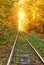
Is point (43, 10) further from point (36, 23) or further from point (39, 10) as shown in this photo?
point (36, 23)

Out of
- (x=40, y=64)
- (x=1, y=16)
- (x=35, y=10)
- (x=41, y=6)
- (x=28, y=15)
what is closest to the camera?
(x=40, y=64)

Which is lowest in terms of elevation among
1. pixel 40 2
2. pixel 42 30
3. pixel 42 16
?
pixel 42 30

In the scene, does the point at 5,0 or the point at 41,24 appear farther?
the point at 41,24

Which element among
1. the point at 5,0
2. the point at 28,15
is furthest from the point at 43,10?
the point at 5,0

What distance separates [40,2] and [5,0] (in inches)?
1220

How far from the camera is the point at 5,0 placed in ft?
64.0

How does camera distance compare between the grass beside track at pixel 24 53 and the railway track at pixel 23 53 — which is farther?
the grass beside track at pixel 24 53

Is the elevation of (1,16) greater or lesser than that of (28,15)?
greater

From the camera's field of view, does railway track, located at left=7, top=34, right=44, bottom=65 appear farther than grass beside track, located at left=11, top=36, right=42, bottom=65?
No

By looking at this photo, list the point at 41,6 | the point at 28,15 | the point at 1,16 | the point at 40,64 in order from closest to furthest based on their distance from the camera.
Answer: the point at 40,64 → the point at 1,16 → the point at 41,6 → the point at 28,15

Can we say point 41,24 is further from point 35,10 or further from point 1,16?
point 1,16

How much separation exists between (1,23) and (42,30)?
106 feet

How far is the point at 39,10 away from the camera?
51562mm

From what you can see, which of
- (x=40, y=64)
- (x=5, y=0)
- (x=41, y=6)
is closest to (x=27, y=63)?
(x=40, y=64)
